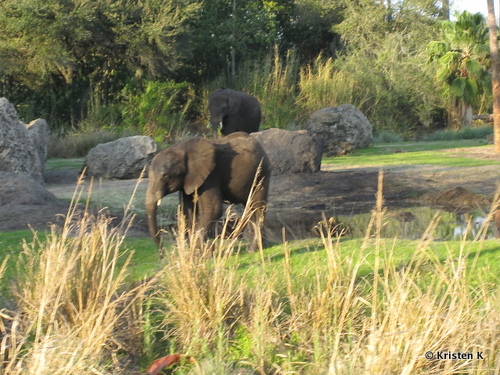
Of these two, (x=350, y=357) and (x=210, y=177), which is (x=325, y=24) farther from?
(x=350, y=357)

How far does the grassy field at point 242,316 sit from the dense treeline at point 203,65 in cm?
2081

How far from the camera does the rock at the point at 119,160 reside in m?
17.1

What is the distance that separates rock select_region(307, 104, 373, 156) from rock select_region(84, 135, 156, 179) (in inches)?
268

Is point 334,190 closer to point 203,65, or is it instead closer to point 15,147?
point 15,147

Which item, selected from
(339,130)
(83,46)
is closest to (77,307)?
(339,130)

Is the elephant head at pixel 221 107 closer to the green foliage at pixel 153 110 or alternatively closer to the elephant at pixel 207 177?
the green foliage at pixel 153 110

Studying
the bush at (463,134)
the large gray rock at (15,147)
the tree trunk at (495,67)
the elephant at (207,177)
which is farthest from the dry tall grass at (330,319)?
the bush at (463,134)

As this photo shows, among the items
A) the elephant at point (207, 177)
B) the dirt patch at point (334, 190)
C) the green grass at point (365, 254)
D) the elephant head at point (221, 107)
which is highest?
the elephant head at point (221, 107)

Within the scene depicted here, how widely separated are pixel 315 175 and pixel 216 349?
35.9 ft

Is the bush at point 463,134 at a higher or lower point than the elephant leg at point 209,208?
lower

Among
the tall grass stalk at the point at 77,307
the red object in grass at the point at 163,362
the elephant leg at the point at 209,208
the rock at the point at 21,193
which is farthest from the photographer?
the rock at the point at 21,193

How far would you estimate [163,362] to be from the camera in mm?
5270

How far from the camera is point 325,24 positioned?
129 feet

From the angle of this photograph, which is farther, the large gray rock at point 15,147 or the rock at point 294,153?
the rock at point 294,153
